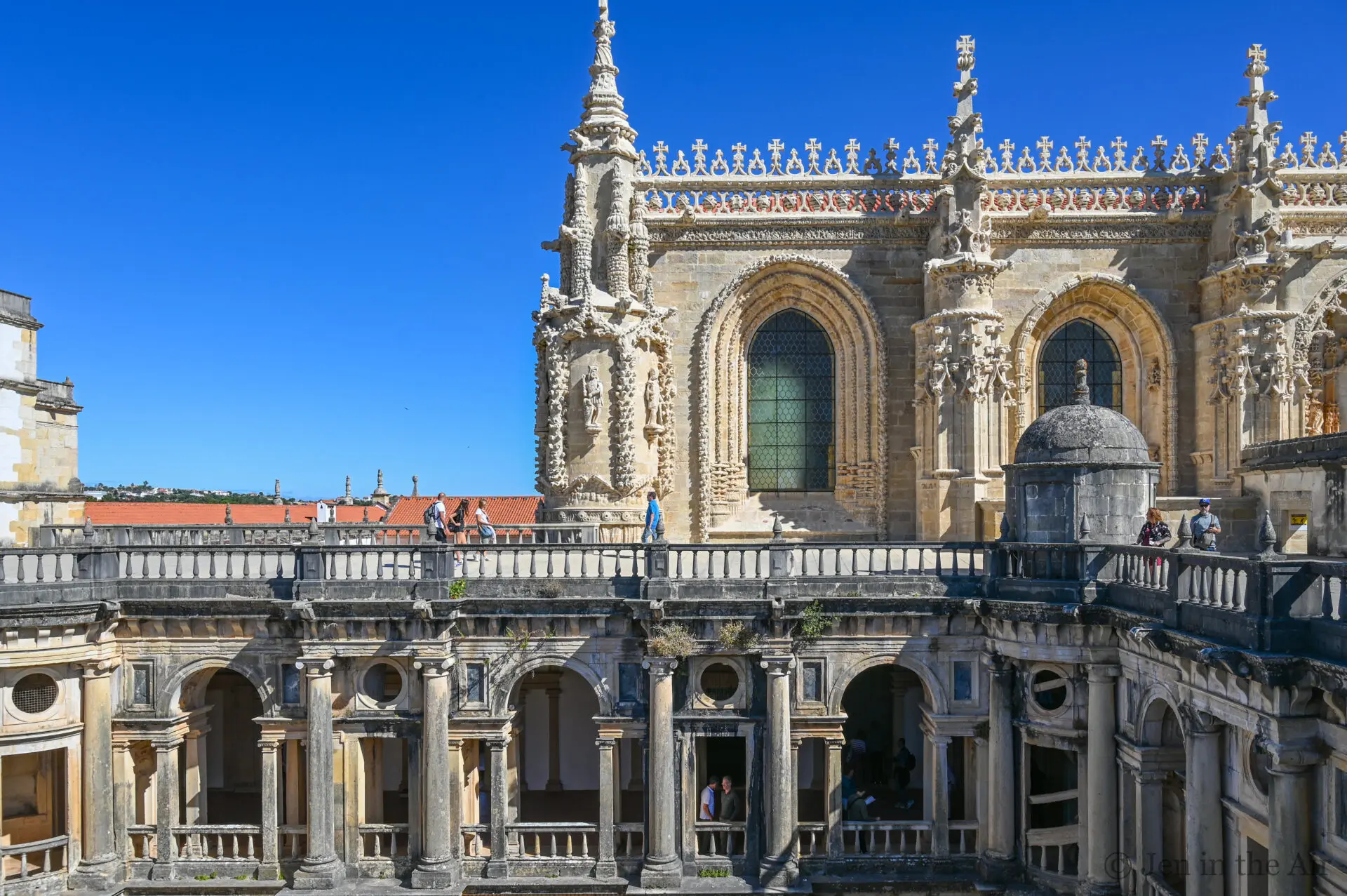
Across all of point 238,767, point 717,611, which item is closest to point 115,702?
point 238,767

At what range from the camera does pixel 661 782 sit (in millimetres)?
18250

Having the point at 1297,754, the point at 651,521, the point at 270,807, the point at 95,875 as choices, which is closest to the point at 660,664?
the point at 651,521

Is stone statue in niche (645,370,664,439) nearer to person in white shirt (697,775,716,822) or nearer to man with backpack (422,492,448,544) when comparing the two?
man with backpack (422,492,448,544)

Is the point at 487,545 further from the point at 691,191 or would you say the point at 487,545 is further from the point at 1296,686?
the point at 1296,686

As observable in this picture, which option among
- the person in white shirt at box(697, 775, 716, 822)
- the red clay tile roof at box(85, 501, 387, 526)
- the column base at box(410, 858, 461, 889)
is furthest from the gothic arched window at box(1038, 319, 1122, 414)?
the red clay tile roof at box(85, 501, 387, 526)

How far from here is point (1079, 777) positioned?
1658 centimetres

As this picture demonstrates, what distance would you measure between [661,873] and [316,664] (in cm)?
770

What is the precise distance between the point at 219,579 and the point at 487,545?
523 centimetres

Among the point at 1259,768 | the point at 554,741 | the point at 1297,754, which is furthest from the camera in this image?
the point at 554,741

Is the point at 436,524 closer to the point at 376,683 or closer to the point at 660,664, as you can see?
the point at 376,683

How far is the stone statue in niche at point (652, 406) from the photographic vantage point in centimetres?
2378

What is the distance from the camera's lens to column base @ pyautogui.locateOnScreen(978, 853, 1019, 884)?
17438mm

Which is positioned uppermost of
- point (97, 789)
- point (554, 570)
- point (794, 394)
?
point (794, 394)

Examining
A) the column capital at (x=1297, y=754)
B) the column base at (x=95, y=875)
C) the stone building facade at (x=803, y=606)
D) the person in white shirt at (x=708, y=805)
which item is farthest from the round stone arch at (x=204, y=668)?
the column capital at (x=1297, y=754)
